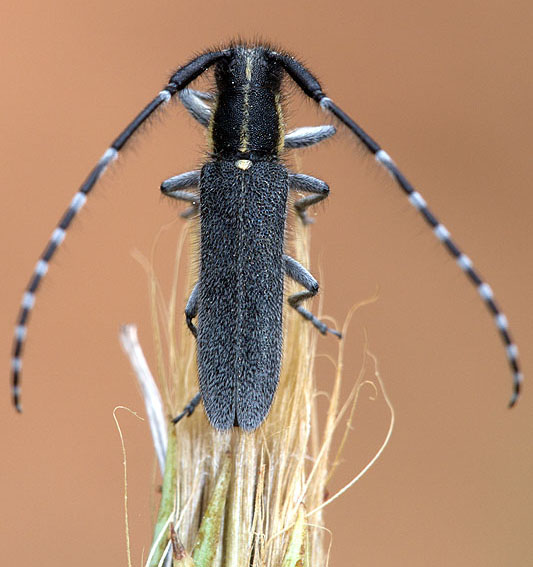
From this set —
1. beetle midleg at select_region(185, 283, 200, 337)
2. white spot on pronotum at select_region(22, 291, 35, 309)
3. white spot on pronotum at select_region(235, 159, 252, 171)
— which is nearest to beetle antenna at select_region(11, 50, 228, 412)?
white spot on pronotum at select_region(22, 291, 35, 309)

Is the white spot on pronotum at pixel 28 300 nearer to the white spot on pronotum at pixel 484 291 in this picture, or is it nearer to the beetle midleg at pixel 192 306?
the beetle midleg at pixel 192 306

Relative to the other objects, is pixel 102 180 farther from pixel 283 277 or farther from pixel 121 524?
pixel 121 524

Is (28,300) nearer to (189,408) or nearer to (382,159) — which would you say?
(189,408)

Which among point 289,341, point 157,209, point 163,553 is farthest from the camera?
point 157,209

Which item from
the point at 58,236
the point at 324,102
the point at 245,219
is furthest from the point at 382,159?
the point at 58,236

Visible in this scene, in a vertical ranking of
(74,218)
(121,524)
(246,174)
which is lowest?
(121,524)

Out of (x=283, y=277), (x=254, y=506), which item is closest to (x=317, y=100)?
(x=283, y=277)

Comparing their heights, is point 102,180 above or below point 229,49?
below

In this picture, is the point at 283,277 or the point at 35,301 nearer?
the point at 35,301
